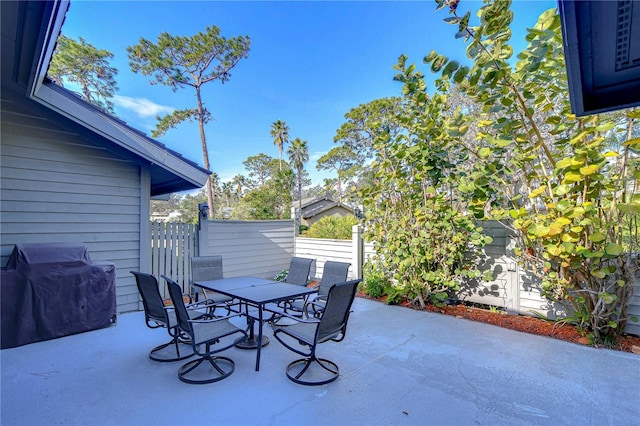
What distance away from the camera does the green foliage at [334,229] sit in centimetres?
893

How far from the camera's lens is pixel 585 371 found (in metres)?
3.04

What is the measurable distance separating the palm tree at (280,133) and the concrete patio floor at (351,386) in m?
21.4

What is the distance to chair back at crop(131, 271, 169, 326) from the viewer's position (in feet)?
9.75

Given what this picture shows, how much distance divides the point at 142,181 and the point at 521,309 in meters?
6.15

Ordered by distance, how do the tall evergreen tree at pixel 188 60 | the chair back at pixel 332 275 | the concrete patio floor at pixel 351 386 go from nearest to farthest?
1. the concrete patio floor at pixel 351 386
2. the chair back at pixel 332 275
3. the tall evergreen tree at pixel 188 60

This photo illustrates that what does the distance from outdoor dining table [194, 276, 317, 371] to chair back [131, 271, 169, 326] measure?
0.69 metres

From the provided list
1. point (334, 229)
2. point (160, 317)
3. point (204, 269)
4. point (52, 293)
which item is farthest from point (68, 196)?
point (334, 229)

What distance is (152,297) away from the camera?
309cm

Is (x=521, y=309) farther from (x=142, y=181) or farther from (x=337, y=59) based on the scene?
(x=337, y=59)

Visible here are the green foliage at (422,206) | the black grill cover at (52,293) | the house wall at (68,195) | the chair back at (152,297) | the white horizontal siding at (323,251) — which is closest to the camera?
the chair back at (152,297)

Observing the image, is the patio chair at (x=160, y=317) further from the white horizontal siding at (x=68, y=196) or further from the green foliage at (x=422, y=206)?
the green foliage at (x=422, y=206)

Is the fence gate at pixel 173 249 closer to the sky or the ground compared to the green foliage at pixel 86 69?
closer to the ground

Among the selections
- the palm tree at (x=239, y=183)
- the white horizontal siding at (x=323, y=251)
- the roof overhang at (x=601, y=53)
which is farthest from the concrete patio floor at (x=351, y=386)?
the palm tree at (x=239, y=183)

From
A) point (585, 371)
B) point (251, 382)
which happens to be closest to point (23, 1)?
point (251, 382)
